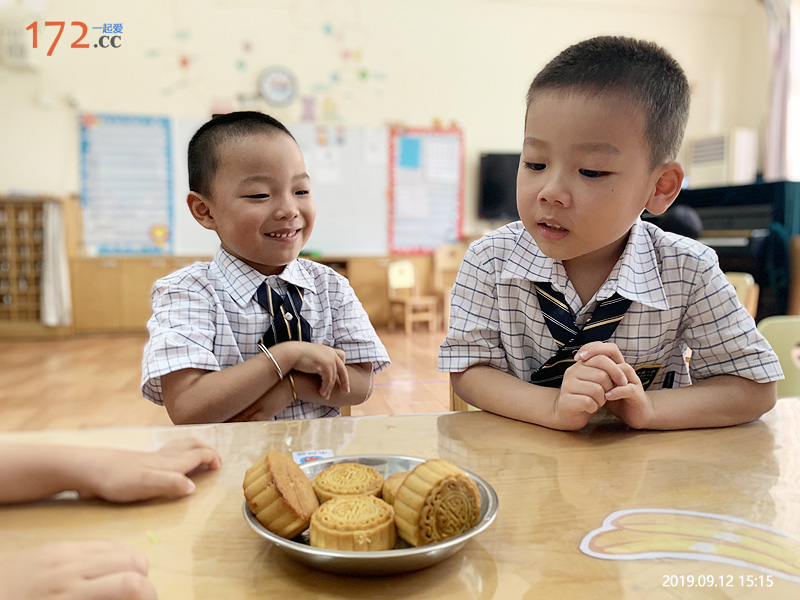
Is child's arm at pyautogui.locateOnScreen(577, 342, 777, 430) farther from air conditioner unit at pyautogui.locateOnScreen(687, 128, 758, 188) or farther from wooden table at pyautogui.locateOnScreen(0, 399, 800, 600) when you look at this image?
air conditioner unit at pyautogui.locateOnScreen(687, 128, 758, 188)

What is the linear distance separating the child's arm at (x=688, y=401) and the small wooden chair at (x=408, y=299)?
493 mm

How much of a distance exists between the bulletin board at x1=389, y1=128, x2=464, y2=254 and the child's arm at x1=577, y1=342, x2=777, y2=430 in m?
3.85

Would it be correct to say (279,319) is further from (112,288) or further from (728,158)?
(728,158)

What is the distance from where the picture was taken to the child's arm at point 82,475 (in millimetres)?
416

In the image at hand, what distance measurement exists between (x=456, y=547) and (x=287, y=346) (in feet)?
1.50

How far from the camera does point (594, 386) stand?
0.60 m

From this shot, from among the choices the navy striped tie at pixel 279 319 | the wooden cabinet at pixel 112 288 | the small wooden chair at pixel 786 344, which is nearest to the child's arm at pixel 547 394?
the navy striped tie at pixel 279 319

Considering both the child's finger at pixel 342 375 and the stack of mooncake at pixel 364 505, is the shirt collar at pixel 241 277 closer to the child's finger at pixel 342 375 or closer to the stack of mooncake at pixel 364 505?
the child's finger at pixel 342 375

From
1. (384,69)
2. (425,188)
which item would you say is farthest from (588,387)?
(384,69)

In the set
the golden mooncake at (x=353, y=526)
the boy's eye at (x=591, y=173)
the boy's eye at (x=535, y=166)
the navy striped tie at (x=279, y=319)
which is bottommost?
the golden mooncake at (x=353, y=526)

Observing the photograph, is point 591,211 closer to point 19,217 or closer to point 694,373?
point 694,373

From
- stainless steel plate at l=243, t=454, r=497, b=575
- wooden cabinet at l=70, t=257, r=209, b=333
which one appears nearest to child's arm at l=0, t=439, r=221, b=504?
stainless steel plate at l=243, t=454, r=497, b=575

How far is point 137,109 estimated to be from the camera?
415 cm

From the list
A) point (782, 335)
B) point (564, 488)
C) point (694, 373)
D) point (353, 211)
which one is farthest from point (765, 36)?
point (564, 488)
